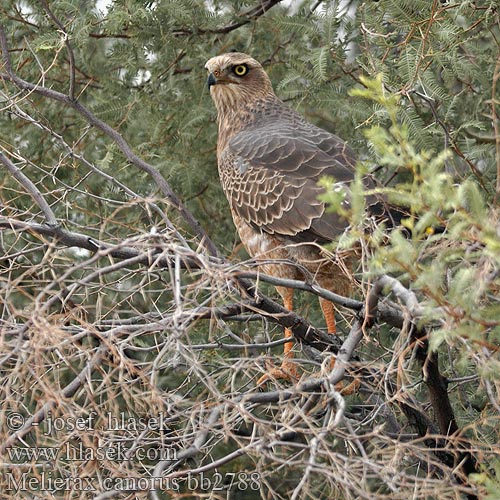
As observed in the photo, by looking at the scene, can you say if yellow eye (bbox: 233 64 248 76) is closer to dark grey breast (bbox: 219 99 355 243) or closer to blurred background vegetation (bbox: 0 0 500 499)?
blurred background vegetation (bbox: 0 0 500 499)

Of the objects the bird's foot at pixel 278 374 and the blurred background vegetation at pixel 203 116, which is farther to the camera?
the blurred background vegetation at pixel 203 116

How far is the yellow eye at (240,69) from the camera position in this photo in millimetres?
6344

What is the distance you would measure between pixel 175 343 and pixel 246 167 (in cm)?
282

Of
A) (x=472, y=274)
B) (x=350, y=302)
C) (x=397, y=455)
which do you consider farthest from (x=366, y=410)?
(x=472, y=274)

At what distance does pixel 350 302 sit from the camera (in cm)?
353

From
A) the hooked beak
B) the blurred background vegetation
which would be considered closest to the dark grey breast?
the blurred background vegetation

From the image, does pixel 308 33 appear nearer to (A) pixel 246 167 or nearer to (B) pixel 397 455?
(A) pixel 246 167

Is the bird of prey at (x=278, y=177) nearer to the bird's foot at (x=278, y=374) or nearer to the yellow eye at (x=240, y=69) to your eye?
the yellow eye at (x=240, y=69)

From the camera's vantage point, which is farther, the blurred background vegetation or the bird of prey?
the bird of prey

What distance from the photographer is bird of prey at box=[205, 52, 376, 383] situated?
208 inches

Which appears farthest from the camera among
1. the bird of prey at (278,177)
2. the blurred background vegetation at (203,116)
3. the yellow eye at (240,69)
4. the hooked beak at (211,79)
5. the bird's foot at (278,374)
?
the yellow eye at (240,69)

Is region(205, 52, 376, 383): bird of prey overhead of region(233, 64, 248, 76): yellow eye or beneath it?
beneath

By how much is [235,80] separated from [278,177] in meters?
1.08

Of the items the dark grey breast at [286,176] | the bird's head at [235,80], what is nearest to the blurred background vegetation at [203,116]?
the bird's head at [235,80]
